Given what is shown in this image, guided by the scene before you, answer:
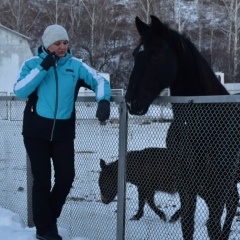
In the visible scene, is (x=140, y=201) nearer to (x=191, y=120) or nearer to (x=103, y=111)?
(x=103, y=111)

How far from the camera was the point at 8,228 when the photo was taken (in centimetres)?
485

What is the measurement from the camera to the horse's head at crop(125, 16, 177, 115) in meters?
3.41

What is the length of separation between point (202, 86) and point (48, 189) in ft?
5.24

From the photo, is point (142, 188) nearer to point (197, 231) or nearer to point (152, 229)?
point (152, 229)

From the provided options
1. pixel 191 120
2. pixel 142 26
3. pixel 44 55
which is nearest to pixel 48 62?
pixel 44 55

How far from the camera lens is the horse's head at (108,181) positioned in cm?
488

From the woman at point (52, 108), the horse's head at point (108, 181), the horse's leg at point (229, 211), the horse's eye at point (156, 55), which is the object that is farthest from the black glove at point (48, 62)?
the horse's leg at point (229, 211)

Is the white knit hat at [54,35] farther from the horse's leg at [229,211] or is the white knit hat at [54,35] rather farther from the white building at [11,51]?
the white building at [11,51]

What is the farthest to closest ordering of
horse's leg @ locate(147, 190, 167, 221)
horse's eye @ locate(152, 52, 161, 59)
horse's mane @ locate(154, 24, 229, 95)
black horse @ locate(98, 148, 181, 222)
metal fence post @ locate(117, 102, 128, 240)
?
1. horse's leg @ locate(147, 190, 167, 221)
2. metal fence post @ locate(117, 102, 128, 240)
3. black horse @ locate(98, 148, 181, 222)
4. horse's mane @ locate(154, 24, 229, 95)
5. horse's eye @ locate(152, 52, 161, 59)

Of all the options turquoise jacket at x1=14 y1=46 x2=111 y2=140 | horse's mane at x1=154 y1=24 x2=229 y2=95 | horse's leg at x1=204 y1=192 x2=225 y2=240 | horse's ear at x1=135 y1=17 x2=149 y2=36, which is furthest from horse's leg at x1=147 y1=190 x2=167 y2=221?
horse's ear at x1=135 y1=17 x2=149 y2=36

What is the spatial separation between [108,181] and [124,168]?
45.1 inches

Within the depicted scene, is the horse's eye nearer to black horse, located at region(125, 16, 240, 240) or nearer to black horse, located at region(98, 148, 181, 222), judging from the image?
black horse, located at region(125, 16, 240, 240)

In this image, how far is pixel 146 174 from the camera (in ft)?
13.4

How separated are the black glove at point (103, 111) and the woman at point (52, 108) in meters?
0.03
